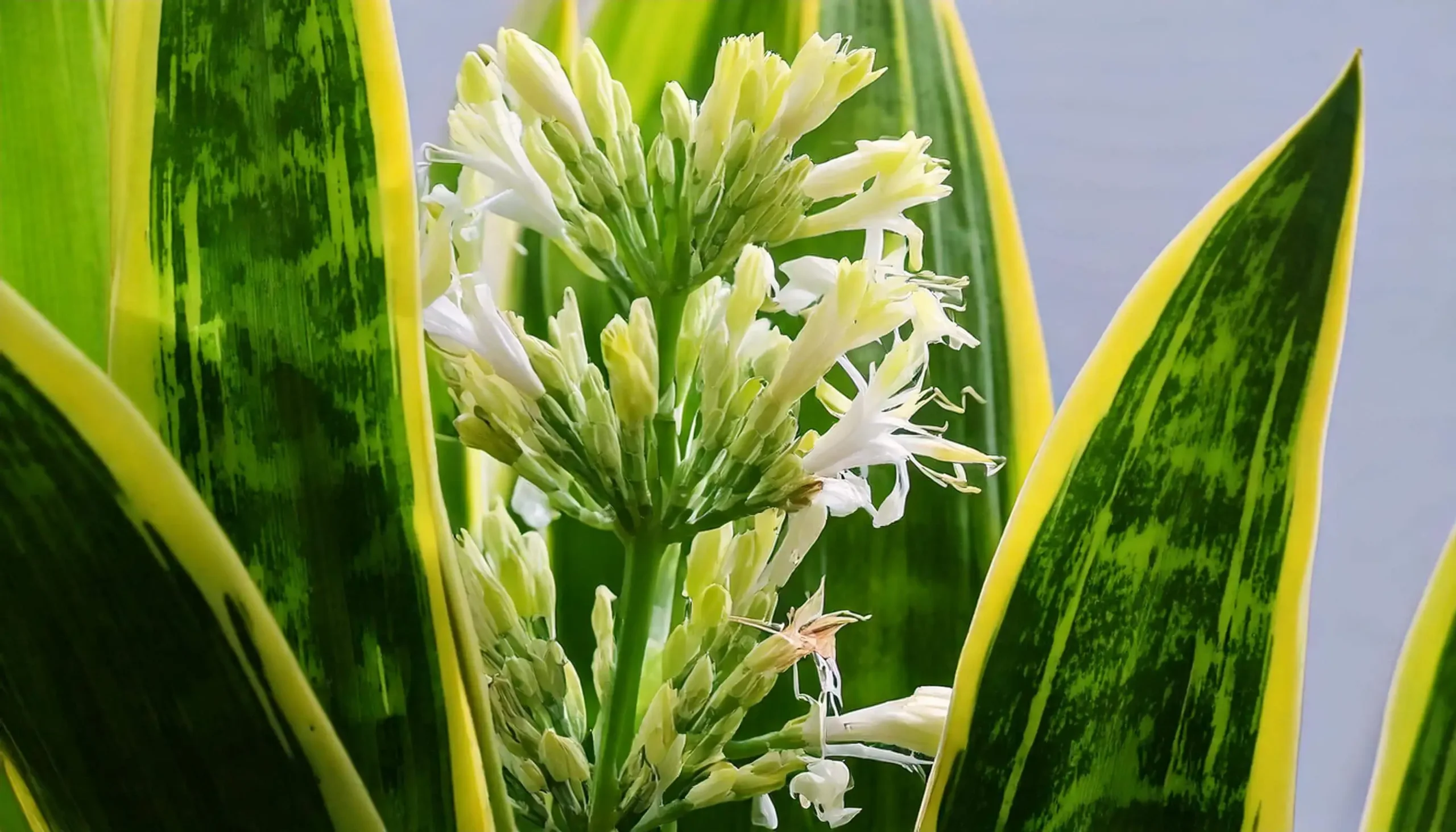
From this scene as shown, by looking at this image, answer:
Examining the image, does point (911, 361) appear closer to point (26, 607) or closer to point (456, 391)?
point (456, 391)

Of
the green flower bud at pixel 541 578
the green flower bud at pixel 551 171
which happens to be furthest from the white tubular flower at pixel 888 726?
the green flower bud at pixel 551 171

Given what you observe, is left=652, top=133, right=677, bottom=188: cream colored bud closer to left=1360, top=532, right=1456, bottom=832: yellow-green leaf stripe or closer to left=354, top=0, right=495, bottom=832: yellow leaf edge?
left=354, top=0, right=495, bottom=832: yellow leaf edge

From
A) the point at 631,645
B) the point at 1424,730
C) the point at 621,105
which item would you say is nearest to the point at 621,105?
the point at 621,105

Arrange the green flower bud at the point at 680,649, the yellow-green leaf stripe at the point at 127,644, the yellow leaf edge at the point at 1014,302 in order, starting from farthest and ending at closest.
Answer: the yellow leaf edge at the point at 1014,302, the green flower bud at the point at 680,649, the yellow-green leaf stripe at the point at 127,644

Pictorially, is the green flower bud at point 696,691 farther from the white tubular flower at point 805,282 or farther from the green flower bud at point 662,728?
the white tubular flower at point 805,282

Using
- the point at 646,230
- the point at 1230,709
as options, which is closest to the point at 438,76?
the point at 646,230

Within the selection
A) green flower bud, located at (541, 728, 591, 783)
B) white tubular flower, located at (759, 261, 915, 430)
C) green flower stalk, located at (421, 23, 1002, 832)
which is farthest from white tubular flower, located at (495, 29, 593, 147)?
green flower bud, located at (541, 728, 591, 783)
